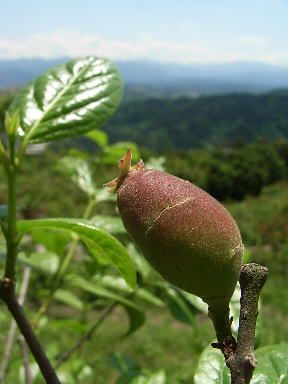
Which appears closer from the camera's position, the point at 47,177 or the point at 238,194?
the point at 47,177

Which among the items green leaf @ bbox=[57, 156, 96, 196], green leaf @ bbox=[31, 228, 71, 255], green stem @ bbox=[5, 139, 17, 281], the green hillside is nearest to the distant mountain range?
the green hillside

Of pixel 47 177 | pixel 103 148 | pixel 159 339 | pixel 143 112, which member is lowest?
pixel 143 112

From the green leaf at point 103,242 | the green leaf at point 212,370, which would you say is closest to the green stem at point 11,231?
the green leaf at point 103,242

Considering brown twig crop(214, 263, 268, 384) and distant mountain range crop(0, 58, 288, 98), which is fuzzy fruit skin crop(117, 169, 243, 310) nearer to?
brown twig crop(214, 263, 268, 384)

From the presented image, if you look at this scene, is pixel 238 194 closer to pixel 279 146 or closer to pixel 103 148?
pixel 279 146

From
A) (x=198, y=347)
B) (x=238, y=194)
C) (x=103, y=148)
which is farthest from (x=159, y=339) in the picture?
(x=238, y=194)

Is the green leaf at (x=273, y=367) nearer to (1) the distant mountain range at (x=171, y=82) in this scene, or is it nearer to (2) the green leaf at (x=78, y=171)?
(2) the green leaf at (x=78, y=171)
